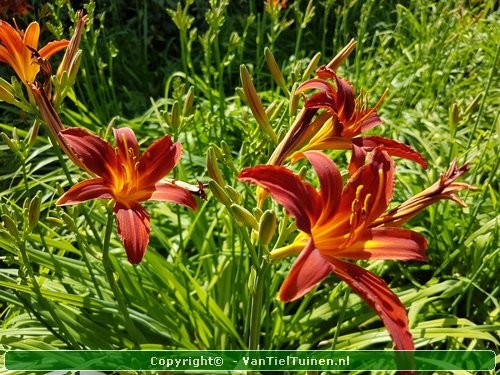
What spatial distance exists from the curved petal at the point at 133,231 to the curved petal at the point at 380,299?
1.06 feet

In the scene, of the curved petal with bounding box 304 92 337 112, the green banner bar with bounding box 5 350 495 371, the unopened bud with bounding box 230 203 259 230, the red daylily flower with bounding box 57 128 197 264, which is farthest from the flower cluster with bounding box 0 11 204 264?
the green banner bar with bounding box 5 350 495 371

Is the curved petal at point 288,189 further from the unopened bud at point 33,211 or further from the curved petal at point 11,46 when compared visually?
the curved petal at point 11,46

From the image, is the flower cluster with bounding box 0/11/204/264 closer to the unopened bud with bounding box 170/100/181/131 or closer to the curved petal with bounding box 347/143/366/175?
the unopened bud with bounding box 170/100/181/131

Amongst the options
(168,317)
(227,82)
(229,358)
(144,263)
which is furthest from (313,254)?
(227,82)

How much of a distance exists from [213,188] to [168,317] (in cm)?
83

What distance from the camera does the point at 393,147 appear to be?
1084 mm

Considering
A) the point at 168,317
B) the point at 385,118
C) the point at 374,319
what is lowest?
the point at 374,319

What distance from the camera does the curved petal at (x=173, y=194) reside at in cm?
105

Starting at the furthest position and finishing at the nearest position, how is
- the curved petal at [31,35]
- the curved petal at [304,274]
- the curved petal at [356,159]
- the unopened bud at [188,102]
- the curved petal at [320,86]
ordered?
the unopened bud at [188,102] < the curved petal at [31,35] < the curved petal at [320,86] < the curved petal at [356,159] < the curved petal at [304,274]

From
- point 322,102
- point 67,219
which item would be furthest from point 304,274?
point 67,219

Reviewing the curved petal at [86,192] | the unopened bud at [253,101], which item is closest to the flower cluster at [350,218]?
the unopened bud at [253,101]

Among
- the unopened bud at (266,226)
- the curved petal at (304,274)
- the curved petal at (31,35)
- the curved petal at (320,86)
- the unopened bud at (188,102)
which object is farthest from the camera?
the unopened bud at (188,102)

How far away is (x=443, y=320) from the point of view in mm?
1702

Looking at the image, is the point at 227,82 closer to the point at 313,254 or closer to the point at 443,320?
the point at 443,320
